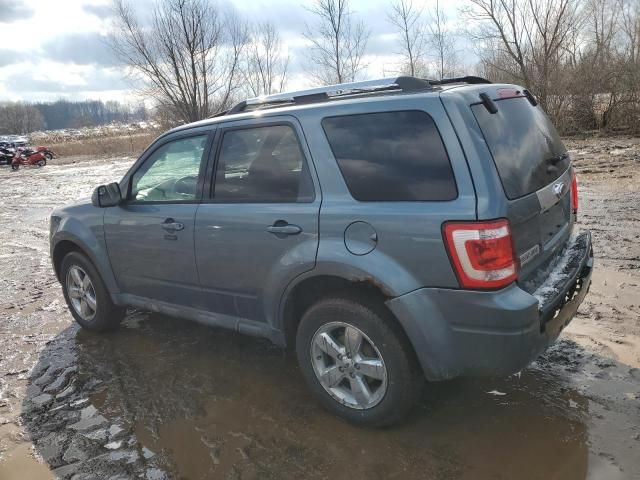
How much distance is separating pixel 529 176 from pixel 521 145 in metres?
0.18

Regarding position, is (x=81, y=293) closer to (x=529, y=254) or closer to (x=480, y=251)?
(x=480, y=251)

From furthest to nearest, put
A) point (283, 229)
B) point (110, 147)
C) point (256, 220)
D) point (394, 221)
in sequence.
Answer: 1. point (110, 147)
2. point (256, 220)
3. point (283, 229)
4. point (394, 221)

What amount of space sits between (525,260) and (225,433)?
198 cm

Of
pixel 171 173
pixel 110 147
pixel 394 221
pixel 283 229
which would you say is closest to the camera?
pixel 394 221

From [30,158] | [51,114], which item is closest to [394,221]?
[30,158]

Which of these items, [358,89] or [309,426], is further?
[358,89]

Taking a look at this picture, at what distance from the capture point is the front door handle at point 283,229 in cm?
298

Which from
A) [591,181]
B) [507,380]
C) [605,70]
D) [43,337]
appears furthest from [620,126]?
[43,337]

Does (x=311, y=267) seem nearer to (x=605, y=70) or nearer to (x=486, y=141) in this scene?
(x=486, y=141)

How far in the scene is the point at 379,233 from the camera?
8.77 feet

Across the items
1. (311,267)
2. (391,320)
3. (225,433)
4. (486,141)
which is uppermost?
(486,141)

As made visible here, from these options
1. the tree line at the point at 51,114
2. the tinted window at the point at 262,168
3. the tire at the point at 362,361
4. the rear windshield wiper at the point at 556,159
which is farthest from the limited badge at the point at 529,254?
the tree line at the point at 51,114

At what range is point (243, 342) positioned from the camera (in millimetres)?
4289

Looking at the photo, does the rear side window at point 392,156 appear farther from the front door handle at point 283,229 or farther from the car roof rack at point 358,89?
the front door handle at point 283,229
